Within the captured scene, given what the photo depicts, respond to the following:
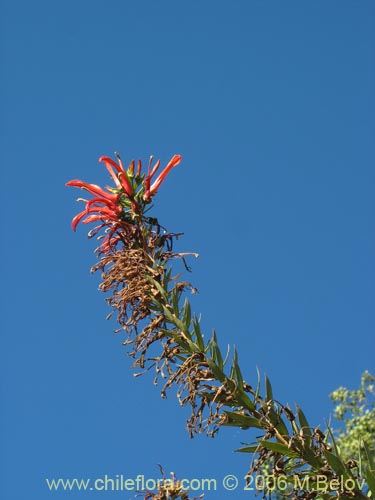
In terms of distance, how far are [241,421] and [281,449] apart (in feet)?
0.63

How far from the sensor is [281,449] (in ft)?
9.91

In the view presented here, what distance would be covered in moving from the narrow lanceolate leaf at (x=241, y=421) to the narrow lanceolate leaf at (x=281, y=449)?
5.2 inches

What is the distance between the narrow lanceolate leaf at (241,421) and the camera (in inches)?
123

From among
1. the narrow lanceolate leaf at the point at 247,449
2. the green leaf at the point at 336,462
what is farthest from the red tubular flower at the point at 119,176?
the green leaf at the point at 336,462

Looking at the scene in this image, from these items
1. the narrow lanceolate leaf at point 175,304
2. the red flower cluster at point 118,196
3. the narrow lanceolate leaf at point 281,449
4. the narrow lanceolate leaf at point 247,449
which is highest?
the red flower cluster at point 118,196

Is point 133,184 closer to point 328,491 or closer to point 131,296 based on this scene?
point 131,296

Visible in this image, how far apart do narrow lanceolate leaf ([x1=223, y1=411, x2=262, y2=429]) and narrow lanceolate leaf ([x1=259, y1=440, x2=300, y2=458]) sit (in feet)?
0.43

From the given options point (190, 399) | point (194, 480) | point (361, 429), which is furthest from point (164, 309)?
point (361, 429)

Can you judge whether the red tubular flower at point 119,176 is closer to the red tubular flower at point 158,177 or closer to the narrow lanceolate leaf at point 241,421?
the red tubular flower at point 158,177

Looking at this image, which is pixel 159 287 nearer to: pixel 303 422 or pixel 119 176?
pixel 119 176

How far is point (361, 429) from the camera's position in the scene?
11.9 meters

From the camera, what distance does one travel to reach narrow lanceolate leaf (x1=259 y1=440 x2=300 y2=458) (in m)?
2.99

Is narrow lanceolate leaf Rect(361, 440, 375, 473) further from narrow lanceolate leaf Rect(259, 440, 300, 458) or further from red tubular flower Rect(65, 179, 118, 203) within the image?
red tubular flower Rect(65, 179, 118, 203)

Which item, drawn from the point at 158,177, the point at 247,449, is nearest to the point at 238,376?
the point at 247,449
